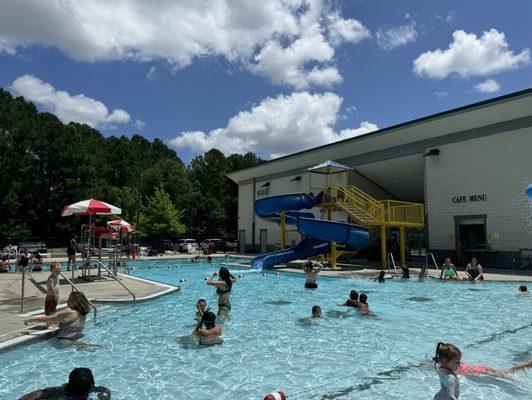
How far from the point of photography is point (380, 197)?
98.0 ft

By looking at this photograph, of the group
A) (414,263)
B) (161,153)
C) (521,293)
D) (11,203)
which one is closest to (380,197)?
→ (414,263)

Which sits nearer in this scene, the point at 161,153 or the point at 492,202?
the point at 492,202

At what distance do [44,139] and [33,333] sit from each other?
44.7 m

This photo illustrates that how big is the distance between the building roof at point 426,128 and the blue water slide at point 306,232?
6050 mm

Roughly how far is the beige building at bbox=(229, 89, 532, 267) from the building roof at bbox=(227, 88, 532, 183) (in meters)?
0.04

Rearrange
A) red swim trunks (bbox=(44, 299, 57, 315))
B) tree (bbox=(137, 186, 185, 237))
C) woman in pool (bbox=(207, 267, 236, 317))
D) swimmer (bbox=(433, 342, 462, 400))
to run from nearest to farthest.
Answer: swimmer (bbox=(433, 342, 462, 400)), red swim trunks (bbox=(44, 299, 57, 315)), woman in pool (bbox=(207, 267, 236, 317)), tree (bbox=(137, 186, 185, 237))

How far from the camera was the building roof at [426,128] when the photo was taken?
19.2 m

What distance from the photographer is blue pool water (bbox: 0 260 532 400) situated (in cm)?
535

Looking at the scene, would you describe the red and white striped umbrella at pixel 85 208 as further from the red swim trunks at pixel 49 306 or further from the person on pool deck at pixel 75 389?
the person on pool deck at pixel 75 389

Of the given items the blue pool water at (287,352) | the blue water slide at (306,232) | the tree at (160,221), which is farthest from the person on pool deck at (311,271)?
the tree at (160,221)

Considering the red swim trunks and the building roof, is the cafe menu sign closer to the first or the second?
the building roof

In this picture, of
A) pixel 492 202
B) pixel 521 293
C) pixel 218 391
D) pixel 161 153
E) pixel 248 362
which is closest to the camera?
pixel 218 391

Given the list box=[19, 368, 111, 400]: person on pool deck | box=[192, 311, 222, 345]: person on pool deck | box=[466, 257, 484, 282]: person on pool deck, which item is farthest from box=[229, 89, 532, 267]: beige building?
box=[19, 368, 111, 400]: person on pool deck

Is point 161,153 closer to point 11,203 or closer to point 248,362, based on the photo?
point 11,203
